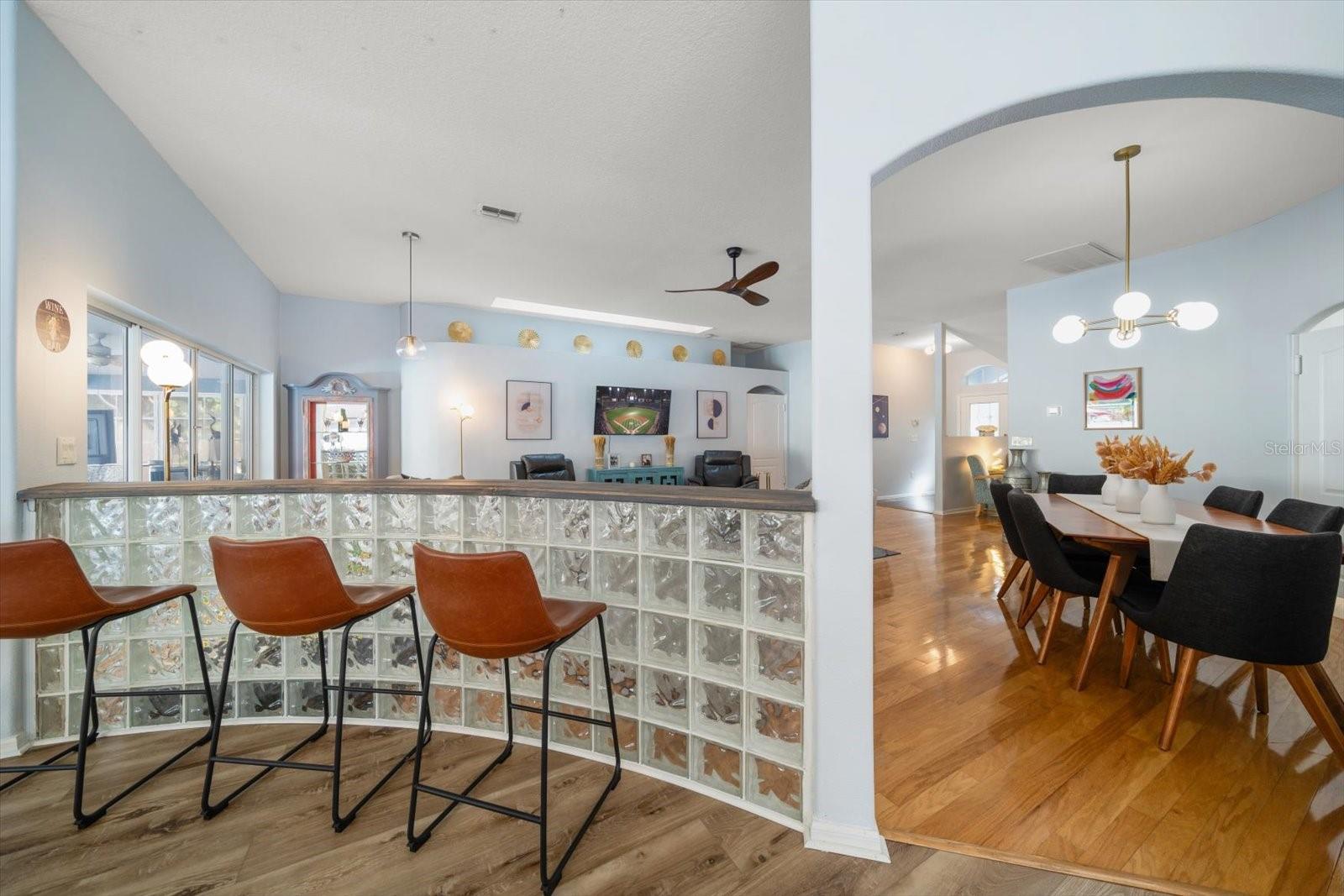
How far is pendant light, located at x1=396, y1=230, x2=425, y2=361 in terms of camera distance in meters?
4.31

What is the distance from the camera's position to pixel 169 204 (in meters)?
3.17

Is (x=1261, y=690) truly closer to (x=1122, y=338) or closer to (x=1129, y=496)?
(x=1129, y=496)

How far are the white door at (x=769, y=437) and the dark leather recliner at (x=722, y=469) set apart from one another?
0.68 metres

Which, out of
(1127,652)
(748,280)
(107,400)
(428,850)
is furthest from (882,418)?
(107,400)

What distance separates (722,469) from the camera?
25.8ft

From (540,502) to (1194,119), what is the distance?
3971 millimetres

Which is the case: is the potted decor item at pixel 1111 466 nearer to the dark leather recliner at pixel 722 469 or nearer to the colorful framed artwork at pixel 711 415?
the dark leather recliner at pixel 722 469

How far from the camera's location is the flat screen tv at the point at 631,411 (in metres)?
7.25

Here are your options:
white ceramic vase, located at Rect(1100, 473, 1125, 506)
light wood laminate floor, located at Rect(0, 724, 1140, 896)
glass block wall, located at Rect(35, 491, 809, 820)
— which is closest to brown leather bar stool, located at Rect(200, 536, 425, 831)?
light wood laminate floor, located at Rect(0, 724, 1140, 896)

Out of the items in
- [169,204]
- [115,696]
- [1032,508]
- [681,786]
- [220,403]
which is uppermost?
[169,204]

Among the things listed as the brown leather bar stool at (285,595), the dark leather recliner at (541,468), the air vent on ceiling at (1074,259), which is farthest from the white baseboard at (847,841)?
the air vent on ceiling at (1074,259)

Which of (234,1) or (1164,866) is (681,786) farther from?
(234,1)

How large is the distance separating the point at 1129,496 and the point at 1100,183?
2.12 m

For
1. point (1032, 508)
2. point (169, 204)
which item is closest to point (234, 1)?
point (169, 204)
